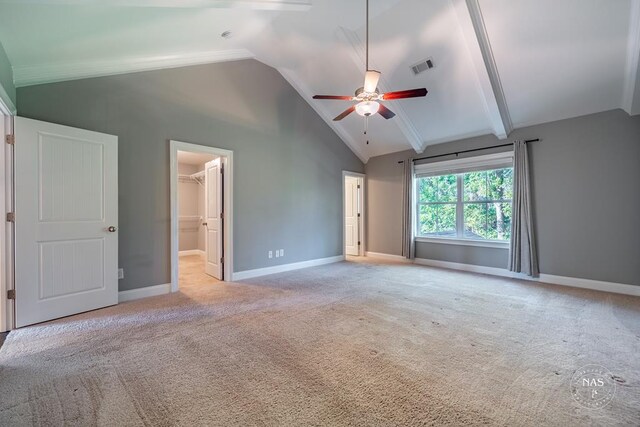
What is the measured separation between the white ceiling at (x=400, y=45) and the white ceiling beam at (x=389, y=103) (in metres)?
0.02

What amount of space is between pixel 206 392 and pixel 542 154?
565 cm

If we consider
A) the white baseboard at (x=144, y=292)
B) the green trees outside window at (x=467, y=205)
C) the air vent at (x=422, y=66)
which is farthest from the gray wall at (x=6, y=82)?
the green trees outside window at (x=467, y=205)

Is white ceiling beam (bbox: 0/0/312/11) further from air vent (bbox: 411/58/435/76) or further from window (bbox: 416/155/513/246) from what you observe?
window (bbox: 416/155/513/246)

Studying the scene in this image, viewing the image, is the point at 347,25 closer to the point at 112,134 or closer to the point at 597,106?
the point at 112,134

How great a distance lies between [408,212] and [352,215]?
164cm

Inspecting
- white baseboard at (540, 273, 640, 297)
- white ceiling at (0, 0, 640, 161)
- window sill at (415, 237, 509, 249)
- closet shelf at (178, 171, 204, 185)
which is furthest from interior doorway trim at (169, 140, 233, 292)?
white baseboard at (540, 273, 640, 297)

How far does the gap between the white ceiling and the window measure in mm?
837

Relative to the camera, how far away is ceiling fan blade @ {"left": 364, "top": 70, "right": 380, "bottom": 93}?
2.75 m

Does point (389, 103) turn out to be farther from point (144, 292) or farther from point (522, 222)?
point (144, 292)

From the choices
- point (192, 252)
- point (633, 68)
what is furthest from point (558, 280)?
point (192, 252)

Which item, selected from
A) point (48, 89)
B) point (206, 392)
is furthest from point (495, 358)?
point (48, 89)

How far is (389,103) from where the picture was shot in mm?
5121

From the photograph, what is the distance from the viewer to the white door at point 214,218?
4.70 meters

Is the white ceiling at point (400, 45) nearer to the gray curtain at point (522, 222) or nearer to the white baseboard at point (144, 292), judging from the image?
the gray curtain at point (522, 222)
